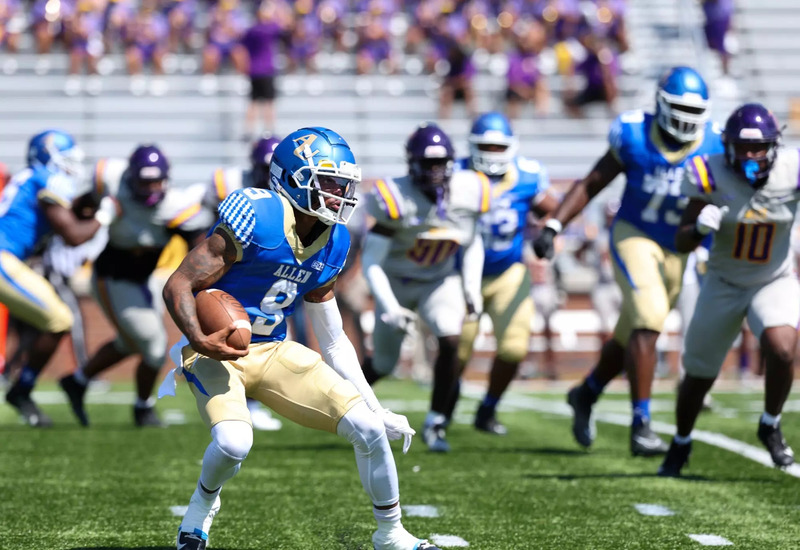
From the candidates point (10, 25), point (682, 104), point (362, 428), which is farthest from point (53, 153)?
point (10, 25)

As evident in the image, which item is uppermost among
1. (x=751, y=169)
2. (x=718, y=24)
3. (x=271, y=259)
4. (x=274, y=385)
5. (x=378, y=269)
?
(x=718, y=24)

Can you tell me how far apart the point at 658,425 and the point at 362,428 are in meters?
4.52

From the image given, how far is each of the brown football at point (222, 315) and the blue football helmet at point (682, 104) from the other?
3134 mm

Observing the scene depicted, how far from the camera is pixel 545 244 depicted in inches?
239

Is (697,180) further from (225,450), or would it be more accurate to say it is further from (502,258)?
(225,450)

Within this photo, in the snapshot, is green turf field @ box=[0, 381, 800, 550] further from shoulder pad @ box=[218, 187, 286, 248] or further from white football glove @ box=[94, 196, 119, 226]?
white football glove @ box=[94, 196, 119, 226]

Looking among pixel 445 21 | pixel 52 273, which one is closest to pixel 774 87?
pixel 445 21

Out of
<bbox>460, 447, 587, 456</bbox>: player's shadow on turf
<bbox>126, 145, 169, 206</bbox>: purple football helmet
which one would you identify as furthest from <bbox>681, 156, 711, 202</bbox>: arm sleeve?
<bbox>126, 145, 169, 206</bbox>: purple football helmet

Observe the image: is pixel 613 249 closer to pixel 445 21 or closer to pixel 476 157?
pixel 476 157

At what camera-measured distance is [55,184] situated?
24.1ft

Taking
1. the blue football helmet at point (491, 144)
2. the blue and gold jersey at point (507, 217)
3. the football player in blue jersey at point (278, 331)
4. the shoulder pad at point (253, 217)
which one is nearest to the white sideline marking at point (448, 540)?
the football player in blue jersey at point (278, 331)

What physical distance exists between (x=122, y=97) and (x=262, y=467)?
10773 millimetres

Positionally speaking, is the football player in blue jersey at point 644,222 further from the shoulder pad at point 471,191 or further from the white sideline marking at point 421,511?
the white sideline marking at point 421,511

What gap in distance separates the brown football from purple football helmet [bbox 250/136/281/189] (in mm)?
3251
